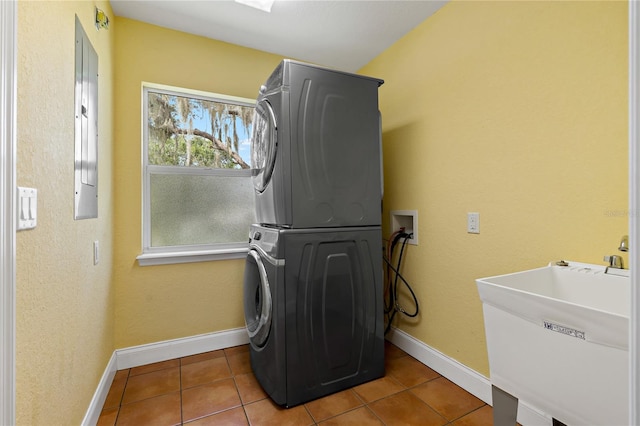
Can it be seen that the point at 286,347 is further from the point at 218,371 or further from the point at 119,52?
the point at 119,52

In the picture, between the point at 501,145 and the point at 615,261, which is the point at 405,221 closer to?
the point at 501,145

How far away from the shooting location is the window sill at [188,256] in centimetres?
215

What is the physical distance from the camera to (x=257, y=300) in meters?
2.02

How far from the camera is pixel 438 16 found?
2004mm

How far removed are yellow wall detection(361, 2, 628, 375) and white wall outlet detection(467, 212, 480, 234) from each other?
0.03 m

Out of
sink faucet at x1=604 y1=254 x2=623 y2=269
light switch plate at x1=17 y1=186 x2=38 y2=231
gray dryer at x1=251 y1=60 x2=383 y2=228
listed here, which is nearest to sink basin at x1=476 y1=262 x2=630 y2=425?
sink faucet at x1=604 y1=254 x2=623 y2=269

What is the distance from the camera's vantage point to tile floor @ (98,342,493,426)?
1.57 metres

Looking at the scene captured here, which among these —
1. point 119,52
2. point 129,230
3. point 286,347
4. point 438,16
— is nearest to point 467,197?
point 438,16

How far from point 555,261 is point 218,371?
7.07 feet

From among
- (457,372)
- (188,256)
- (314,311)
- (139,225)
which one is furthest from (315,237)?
(139,225)

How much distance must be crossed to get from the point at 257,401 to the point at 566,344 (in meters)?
1.58

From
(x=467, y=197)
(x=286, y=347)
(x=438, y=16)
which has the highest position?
(x=438, y=16)

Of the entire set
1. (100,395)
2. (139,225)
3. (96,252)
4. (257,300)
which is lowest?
(100,395)

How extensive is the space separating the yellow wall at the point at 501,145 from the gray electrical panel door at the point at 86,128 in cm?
203
